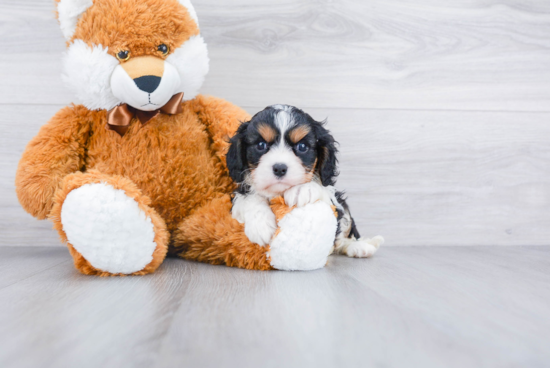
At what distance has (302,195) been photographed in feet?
3.63

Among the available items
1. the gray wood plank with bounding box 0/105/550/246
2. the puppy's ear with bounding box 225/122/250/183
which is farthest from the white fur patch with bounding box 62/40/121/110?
the gray wood plank with bounding box 0/105/550/246

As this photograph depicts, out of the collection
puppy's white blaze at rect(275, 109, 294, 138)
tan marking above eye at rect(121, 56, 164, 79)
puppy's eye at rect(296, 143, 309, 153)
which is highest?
tan marking above eye at rect(121, 56, 164, 79)

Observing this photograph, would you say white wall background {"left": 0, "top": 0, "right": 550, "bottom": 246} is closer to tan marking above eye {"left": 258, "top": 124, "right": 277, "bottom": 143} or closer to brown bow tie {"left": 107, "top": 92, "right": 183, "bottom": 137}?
brown bow tie {"left": 107, "top": 92, "right": 183, "bottom": 137}

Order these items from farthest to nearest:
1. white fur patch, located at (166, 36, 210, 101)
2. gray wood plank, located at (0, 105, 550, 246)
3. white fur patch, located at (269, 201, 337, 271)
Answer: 1. gray wood plank, located at (0, 105, 550, 246)
2. white fur patch, located at (166, 36, 210, 101)
3. white fur patch, located at (269, 201, 337, 271)

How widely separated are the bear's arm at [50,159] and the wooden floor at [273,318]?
0.20 metres

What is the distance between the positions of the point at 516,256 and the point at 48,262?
156cm

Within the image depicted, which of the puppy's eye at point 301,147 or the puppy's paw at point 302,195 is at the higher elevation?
the puppy's eye at point 301,147

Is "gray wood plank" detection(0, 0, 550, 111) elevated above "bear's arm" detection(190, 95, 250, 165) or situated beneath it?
elevated above

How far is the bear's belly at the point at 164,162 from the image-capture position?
119cm

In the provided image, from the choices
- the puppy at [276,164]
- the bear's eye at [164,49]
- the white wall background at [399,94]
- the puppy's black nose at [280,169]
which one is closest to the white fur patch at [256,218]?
the puppy at [276,164]

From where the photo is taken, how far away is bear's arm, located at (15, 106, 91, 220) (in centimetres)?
110

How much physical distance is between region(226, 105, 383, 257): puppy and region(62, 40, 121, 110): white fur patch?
1.22 ft

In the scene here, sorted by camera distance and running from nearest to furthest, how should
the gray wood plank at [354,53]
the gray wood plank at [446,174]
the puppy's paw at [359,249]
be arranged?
the puppy's paw at [359,249] → the gray wood plank at [354,53] → the gray wood plank at [446,174]

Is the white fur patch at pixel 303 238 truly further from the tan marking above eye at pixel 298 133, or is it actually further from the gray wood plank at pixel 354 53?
the gray wood plank at pixel 354 53
